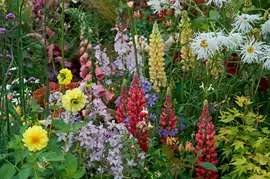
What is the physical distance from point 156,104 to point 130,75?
48cm

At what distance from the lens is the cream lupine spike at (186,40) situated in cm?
381

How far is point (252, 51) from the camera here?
10.8ft

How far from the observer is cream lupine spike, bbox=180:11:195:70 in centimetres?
381

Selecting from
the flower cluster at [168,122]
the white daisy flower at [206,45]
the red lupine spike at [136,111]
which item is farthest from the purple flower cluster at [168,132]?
the white daisy flower at [206,45]

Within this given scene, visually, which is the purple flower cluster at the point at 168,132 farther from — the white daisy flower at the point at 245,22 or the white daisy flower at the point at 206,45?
the white daisy flower at the point at 245,22

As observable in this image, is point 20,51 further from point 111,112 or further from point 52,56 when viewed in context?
point 52,56

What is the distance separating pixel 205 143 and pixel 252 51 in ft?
2.38

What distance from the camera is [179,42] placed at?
164 inches

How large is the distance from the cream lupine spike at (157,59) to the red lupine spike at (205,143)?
0.76 metres

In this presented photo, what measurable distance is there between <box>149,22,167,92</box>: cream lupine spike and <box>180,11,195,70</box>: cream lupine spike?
0.30 metres

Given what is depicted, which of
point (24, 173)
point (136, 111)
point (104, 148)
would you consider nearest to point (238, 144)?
point (136, 111)

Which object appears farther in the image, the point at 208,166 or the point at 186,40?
the point at 186,40

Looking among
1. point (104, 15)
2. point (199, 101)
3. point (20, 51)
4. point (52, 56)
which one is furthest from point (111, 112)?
point (104, 15)

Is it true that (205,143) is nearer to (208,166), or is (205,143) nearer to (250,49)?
(208,166)
